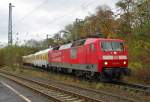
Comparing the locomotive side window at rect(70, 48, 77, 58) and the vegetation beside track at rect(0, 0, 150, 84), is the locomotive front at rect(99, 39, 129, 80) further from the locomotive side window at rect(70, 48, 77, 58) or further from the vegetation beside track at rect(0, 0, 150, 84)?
the locomotive side window at rect(70, 48, 77, 58)

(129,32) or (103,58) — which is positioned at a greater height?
(129,32)

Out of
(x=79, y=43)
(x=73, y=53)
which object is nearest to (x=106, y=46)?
(x=79, y=43)

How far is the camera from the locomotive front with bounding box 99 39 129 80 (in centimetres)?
2222

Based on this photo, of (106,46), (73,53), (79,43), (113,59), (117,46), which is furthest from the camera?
(73,53)

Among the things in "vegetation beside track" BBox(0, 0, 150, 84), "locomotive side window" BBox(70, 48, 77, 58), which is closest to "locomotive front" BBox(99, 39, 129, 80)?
"vegetation beside track" BBox(0, 0, 150, 84)

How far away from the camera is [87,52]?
79.6 feet

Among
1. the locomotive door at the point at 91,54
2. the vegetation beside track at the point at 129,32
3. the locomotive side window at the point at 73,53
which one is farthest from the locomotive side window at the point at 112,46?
the locomotive side window at the point at 73,53

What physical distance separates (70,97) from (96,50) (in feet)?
23.7

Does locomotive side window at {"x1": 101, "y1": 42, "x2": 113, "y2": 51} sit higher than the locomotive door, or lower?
higher

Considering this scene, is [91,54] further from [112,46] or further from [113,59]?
[113,59]

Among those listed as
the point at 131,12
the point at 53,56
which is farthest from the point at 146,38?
the point at 131,12

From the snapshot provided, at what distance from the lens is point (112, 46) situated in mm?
23172

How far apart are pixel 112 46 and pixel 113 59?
3.28ft

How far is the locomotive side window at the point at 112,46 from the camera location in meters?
22.8
